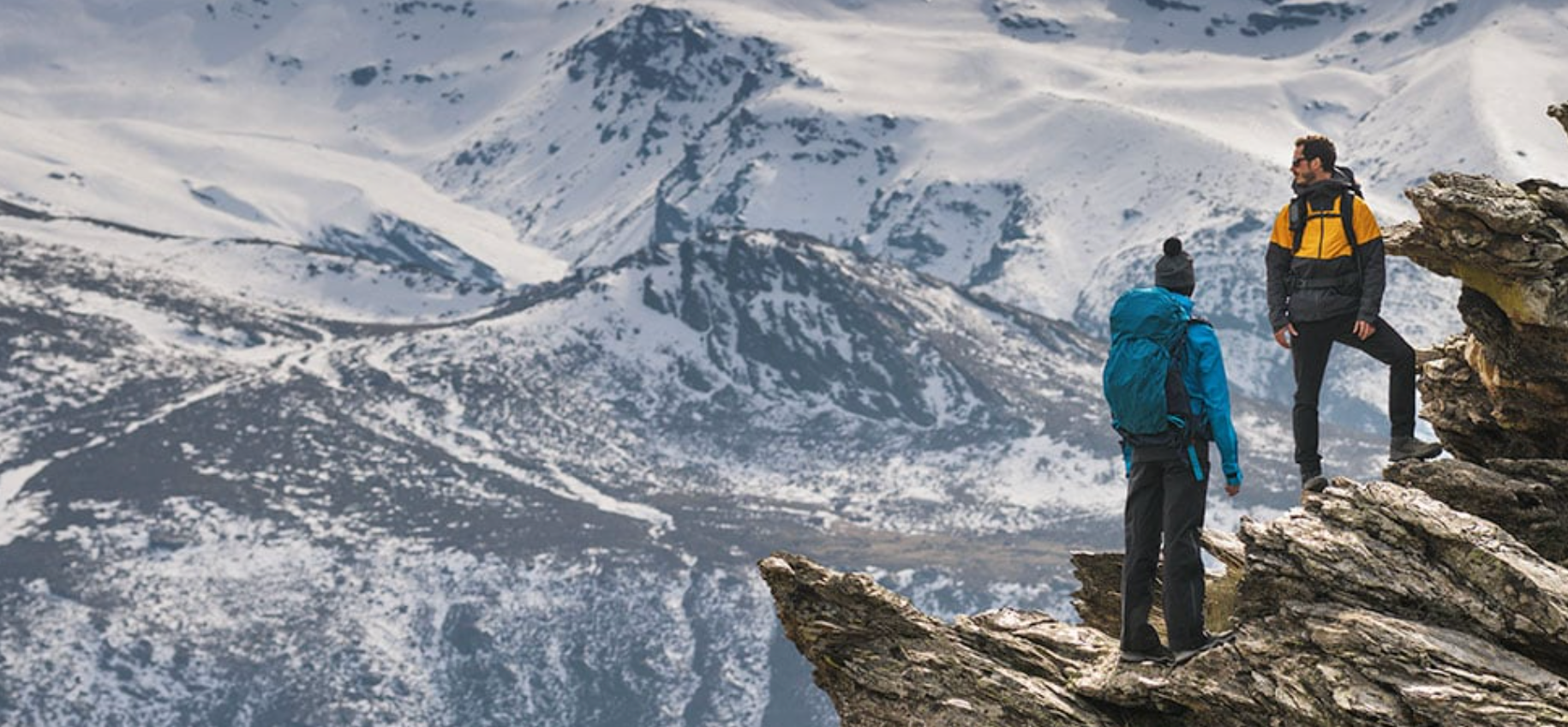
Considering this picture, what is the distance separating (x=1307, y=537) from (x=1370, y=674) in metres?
2.53

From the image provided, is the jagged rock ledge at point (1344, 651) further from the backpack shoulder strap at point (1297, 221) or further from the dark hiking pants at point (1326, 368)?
the backpack shoulder strap at point (1297, 221)

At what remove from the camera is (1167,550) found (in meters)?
37.1

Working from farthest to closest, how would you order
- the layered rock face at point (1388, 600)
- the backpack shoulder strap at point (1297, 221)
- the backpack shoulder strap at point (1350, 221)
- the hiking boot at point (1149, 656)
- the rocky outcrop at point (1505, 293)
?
1. the backpack shoulder strap at point (1297, 221)
2. the backpack shoulder strap at point (1350, 221)
3. the rocky outcrop at point (1505, 293)
4. the hiking boot at point (1149, 656)
5. the layered rock face at point (1388, 600)

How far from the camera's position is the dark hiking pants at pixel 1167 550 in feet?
121

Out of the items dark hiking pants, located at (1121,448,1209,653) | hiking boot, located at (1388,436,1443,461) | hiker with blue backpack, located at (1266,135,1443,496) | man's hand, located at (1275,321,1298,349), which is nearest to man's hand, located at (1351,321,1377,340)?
hiker with blue backpack, located at (1266,135,1443,496)

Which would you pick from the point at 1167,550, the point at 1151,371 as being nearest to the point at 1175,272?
the point at 1151,371

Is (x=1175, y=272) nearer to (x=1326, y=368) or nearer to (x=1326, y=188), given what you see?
(x=1326, y=188)

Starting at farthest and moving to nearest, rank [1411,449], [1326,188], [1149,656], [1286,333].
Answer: [1286,333] → [1411,449] → [1326,188] → [1149,656]

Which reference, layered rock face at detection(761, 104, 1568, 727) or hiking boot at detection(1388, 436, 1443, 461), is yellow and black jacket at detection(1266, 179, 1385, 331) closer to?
layered rock face at detection(761, 104, 1568, 727)

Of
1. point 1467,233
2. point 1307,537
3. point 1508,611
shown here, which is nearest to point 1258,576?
point 1307,537

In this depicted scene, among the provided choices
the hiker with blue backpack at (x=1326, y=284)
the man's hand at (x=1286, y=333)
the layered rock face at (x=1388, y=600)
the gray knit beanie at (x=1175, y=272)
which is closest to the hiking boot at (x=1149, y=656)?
the layered rock face at (x=1388, y=600)

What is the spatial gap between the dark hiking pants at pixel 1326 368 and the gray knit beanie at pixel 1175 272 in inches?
159

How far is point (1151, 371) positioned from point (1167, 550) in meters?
2.68

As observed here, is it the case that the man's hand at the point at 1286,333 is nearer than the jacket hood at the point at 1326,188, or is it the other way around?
the jacket hood at the point at 1326,188
